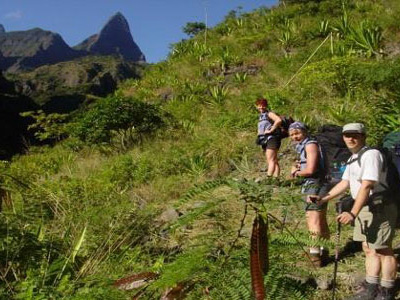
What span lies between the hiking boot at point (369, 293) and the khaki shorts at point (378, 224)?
34 centimetres

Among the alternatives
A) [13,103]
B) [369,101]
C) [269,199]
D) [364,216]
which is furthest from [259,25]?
[13,103]

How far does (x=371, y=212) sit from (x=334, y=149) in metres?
2.98

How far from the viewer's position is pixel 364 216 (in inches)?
149

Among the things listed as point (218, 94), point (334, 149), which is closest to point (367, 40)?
point (218, 94)

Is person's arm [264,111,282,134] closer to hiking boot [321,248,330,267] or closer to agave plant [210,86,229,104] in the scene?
hiking boot [321,248,330,267]

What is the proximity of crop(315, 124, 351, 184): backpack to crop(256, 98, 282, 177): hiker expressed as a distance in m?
0.64

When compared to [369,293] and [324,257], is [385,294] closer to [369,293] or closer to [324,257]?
[369,293]

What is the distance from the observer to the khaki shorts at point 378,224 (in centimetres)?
372

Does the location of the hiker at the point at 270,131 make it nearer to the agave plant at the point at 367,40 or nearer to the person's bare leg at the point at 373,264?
the person's bare leg at the point at 373,264

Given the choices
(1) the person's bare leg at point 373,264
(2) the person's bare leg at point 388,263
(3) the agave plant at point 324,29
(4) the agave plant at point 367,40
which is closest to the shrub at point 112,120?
(4) the agave plant at point 367,40

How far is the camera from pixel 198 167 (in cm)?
920

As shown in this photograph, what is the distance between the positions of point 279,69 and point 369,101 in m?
5.78

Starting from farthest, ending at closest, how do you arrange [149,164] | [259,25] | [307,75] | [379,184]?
[259,25], [307,75], [149,164], [379,184]

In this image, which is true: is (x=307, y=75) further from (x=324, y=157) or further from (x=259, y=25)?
(x=259, y=25)
